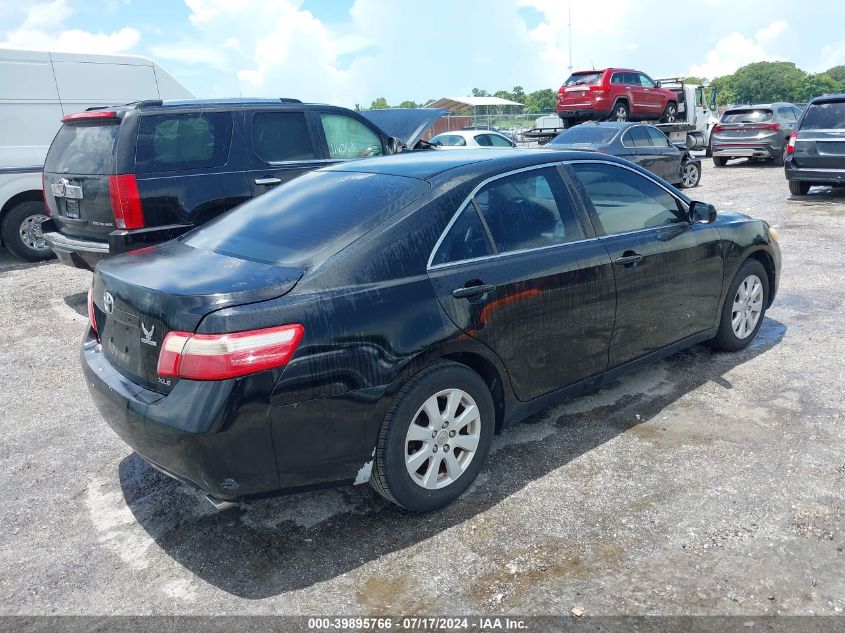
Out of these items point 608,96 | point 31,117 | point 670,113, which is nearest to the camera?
point 31,117

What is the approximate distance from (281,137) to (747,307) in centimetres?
445

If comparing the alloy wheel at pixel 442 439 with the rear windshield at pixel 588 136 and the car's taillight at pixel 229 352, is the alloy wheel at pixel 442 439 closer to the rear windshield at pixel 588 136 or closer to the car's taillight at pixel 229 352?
the car's taillight at pixel 229 352

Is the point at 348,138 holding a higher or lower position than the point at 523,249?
higher

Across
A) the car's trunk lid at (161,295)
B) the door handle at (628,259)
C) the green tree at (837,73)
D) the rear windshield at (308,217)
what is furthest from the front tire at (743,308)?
the green tree at (837,73)

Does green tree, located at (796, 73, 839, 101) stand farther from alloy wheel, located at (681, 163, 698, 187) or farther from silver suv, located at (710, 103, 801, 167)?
alloy wheel, located at (681, 163, 698, 187)

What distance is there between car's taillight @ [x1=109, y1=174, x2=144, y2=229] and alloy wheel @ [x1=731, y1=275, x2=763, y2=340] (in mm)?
4740

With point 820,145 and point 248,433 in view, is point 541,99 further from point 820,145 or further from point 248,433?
point 248,433

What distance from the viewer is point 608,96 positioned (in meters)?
A: 19.6

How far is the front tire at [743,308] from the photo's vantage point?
16.0 feet

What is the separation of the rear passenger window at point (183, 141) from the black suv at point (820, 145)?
9957 millimetres

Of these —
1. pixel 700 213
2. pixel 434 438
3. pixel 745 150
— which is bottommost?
pixel 434 438

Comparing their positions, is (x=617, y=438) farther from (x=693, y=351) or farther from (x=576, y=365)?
(x=693, y=351)

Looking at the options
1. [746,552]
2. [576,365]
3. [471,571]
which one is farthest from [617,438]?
[471,571]

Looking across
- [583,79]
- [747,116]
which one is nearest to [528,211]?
[747,116]
